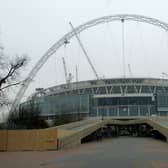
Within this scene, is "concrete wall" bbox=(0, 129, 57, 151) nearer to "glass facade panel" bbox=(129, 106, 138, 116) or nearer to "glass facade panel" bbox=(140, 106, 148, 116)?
"glass facade panel" bbox=(140, 106, 148, 116)

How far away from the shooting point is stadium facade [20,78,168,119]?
128m

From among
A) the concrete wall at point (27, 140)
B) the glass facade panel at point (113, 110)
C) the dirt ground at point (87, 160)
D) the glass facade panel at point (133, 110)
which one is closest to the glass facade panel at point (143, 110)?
the glass facade panel at point (133, 110)

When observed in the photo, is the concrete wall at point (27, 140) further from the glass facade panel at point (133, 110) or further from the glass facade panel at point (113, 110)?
the glass facade panel at point (133, 110)

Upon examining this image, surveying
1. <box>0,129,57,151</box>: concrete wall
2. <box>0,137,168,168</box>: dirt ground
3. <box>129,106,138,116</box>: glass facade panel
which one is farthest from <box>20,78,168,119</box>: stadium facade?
<box>0,137,168,168</box>: dirt ground

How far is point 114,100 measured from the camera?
132 metres

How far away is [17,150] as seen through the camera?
36.2m

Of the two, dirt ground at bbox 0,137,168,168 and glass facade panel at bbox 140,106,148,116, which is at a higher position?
glass facade panel at bbox 140,106,148,116

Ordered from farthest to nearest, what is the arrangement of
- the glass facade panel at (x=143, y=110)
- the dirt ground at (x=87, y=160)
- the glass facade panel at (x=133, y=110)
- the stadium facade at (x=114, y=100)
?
the glass facade panel at (x=133, y=110) < the glass facade panel at (x=143, y=110) < the stadium facade at (x=114, y=100) < the dirt ground at (x=87, y=160)

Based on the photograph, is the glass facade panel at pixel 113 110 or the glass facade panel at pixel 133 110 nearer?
the glass facade panel at pixel 133 110

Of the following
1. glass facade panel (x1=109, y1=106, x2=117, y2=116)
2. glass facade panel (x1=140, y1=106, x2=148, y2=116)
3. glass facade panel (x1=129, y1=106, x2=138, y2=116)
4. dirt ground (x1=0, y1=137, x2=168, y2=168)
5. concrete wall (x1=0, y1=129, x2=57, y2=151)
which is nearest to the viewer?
dirt ground (x1=0, y1=137, x2=168, y2=168)

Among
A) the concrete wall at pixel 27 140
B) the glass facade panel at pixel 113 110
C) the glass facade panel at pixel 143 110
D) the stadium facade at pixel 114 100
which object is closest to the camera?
the concrete wall at pixel 27 140

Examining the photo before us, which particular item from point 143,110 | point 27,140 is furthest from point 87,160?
point 143,110

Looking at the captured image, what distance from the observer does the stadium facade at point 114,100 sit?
420 ft

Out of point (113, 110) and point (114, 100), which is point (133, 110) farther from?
point (114, 100)
